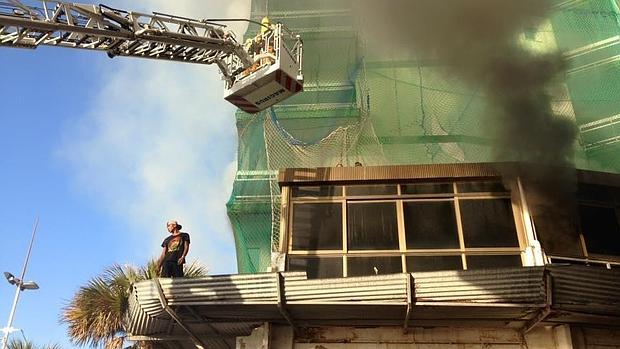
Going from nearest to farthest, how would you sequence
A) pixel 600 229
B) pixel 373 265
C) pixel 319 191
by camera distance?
pixel 373 265, pixel 600 229, pixel 319 191

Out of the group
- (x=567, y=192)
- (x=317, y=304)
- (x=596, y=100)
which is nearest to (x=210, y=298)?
(x=317, y=304)

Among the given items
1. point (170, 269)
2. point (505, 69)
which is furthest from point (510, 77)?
point (170, 269)

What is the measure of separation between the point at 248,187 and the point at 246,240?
132 centimetres

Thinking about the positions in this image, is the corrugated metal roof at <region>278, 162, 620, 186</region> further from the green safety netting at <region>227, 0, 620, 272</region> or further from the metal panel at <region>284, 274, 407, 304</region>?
the metal panel at <region>284, 274, 407, 304</region>

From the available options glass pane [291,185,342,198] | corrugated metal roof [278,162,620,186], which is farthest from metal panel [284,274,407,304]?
corrugated metal roof [278,162,620,186]

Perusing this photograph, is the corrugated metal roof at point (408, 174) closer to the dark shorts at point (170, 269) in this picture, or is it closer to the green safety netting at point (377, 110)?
the green safety netting at point (377, 110)

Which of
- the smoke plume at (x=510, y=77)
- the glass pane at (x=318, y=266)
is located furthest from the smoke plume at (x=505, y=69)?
the glass pane at (x=318, y=266)

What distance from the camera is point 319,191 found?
9141mm

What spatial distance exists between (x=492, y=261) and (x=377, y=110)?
523cm

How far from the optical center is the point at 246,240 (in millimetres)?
11047

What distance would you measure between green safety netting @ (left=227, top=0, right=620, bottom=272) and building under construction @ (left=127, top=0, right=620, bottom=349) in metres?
0.05

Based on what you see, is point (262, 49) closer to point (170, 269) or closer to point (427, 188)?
point (427, 188)

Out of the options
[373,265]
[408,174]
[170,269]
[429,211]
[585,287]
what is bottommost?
[585,287]

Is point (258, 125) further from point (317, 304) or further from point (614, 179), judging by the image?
point (614, 179)
